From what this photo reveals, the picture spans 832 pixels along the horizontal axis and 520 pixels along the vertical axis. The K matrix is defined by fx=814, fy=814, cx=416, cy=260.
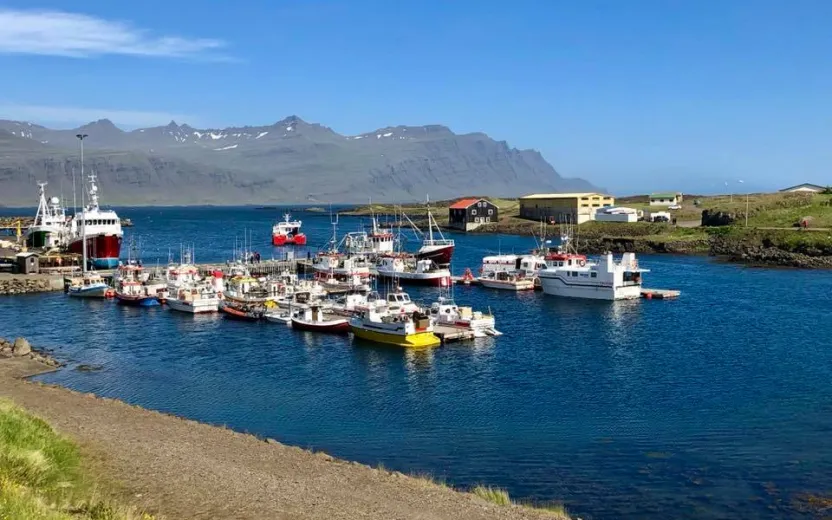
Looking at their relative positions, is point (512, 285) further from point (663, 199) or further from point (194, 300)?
point (663, 199)

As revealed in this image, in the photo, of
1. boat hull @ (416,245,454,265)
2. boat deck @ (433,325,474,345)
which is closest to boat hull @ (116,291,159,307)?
boat deck @ (433,325,474,345)

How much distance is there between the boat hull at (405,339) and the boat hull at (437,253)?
1307 inches

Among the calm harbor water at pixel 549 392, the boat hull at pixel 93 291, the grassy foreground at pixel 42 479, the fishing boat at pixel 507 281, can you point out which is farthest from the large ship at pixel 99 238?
the grassy foreground at pixel 42 479

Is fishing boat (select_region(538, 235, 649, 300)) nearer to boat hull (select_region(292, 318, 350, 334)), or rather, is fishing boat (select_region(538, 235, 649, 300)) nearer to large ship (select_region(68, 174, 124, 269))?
boat hull (select_region(292, 318, 350, 334))

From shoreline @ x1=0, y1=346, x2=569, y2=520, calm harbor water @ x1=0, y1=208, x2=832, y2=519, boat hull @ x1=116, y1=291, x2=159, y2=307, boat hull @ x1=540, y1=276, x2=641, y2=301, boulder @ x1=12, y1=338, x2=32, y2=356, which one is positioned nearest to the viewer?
shoreline @ x1=0, y1=346, x2=569, y2=520

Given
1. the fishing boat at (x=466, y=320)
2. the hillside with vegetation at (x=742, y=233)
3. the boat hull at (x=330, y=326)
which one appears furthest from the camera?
the hillside with vegetation at (x=742, y=233)

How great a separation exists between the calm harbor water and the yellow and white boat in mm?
983

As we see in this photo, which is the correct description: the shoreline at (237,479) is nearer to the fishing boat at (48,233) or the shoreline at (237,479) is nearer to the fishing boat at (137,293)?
the fishing boat at (137,293)

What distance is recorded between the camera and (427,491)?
633 inches

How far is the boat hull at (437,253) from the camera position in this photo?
7031 centimetres

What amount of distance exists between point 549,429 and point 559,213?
307ft

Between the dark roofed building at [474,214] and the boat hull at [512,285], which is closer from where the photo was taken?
the boat hull at [512,285]

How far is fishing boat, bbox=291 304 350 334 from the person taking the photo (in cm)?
3962

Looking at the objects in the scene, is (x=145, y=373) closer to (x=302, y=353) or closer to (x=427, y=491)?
(x=302, y=353)
